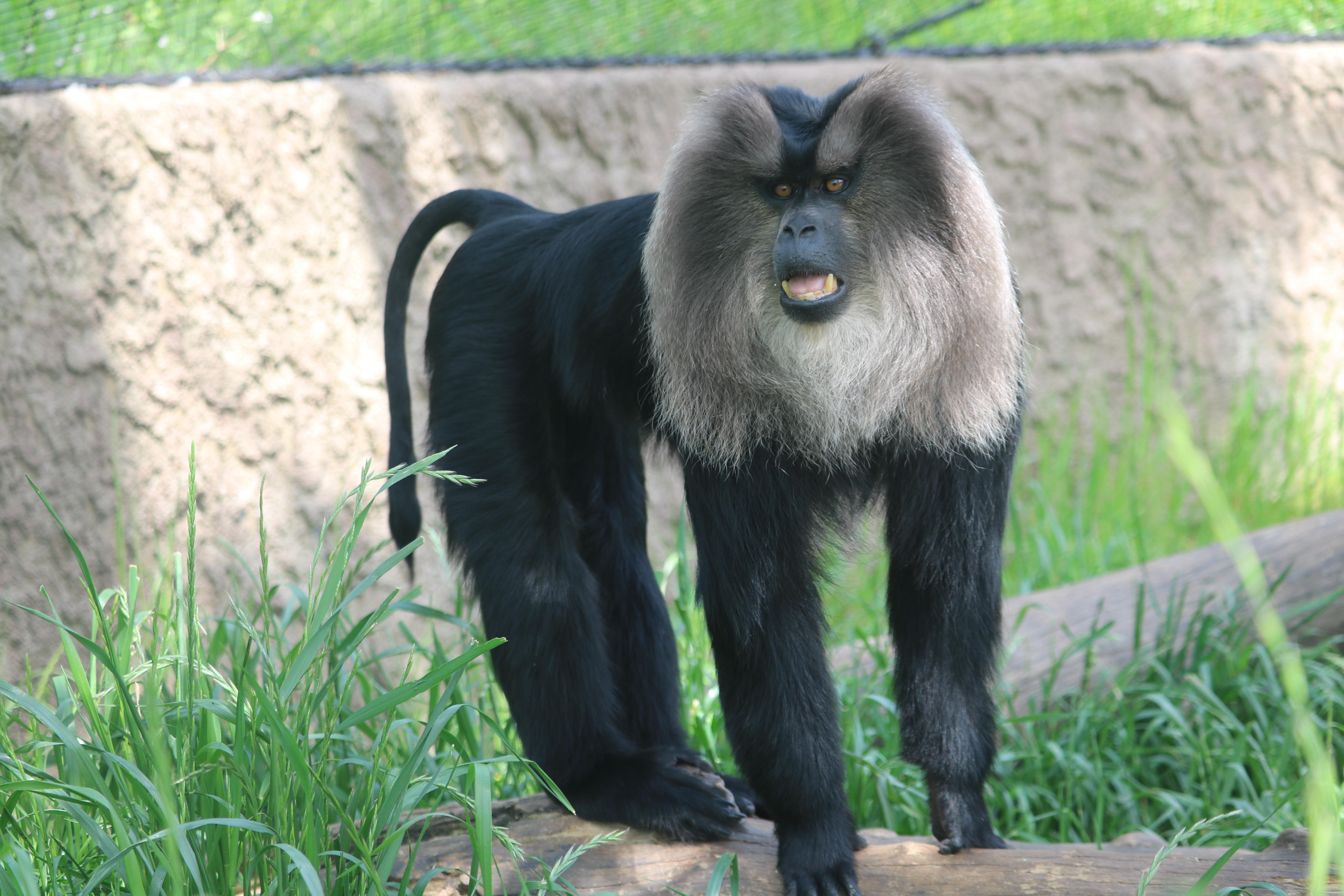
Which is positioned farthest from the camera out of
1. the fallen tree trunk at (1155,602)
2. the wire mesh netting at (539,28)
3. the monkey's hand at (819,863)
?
the wire mesh netting at (539,28)

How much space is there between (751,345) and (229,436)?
7.49ft

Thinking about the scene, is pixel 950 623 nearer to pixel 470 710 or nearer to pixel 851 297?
pixel 851 297

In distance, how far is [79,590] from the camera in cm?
357

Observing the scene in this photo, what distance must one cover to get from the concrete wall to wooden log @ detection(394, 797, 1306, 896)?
1.88 metres

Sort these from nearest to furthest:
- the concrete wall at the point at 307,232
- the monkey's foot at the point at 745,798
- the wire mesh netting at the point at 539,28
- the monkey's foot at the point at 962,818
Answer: the monkey's foot at the point at 962,818, the monkey's foot at the point at 745,798, the concrete wall at the point at 307,232, the wire mesh netting at the point at 539,28

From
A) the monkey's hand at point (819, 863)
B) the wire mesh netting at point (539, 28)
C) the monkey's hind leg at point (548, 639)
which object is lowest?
the monkey's hand at point (819, 863)

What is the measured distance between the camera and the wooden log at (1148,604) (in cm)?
334

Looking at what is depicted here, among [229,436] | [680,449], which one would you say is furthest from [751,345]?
[229,436]

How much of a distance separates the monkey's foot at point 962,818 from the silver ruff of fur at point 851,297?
2.25ft

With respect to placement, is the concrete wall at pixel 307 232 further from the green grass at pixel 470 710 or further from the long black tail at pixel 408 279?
the long black tail at pixel 408 279

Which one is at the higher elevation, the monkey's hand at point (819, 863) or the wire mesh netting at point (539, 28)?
the wire mesh netting at point (539, 28)

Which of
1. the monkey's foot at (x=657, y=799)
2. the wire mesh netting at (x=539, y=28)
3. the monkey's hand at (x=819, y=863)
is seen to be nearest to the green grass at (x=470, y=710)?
the monkey's foot at (x=657, y=799)

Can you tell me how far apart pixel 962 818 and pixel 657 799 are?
601mm

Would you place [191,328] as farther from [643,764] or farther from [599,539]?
[643,764]
